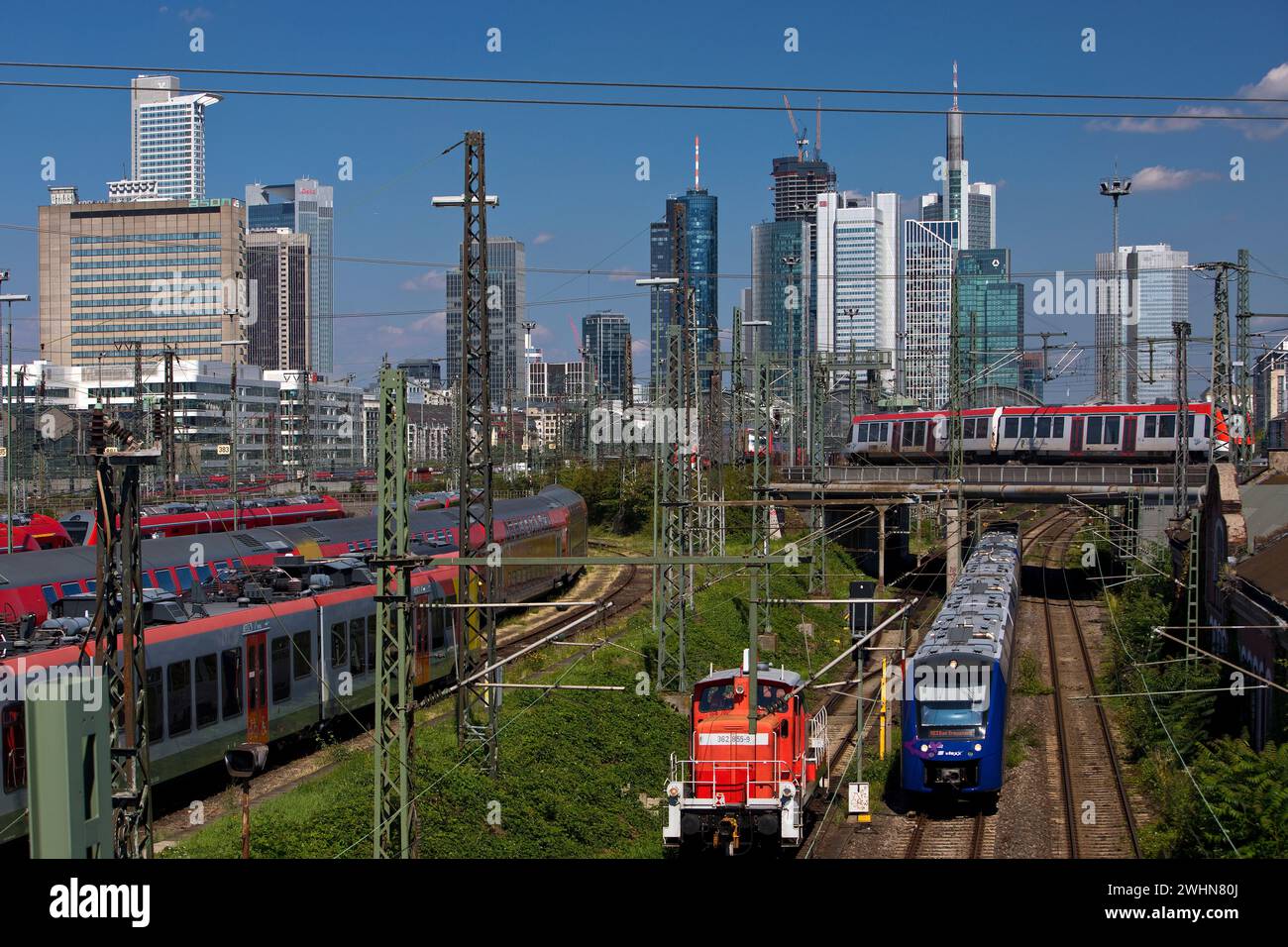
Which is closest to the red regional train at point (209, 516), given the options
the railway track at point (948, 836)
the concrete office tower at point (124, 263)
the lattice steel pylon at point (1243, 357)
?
the railway track at point (948, 836)

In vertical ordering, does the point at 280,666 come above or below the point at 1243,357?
below

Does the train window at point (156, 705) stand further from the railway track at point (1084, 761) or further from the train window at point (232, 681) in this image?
the railway track at point (1084, 761)

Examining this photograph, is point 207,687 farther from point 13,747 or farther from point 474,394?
Answer: point 474,394

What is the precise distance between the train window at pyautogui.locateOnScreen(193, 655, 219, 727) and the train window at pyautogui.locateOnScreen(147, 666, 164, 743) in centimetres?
84

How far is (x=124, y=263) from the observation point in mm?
161750

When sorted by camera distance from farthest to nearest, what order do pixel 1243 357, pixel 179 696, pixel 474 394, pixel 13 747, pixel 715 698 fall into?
pixel 1243 357
pixel 474 394
pixel 715 698
pixel 179 696
pixel 13 747

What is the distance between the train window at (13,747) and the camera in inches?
519

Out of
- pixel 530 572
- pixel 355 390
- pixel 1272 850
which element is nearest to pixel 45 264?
pixel 355 390

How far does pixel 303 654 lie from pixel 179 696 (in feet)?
11.1

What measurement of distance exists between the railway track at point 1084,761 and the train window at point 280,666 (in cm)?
1168

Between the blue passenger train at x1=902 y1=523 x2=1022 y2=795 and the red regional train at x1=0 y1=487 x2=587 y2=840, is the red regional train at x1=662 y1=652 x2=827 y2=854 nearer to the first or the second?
the blue passenger train at x1=902 y1=523 x2=1022 y2=795

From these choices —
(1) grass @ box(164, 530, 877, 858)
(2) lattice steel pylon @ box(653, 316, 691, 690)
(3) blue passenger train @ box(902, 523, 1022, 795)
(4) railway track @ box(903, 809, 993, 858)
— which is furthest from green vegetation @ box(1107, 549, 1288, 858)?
(2) lattice steel pylon @ box(653, 316, 691, 690)

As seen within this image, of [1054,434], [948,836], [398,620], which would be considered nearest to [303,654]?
[398,620]
